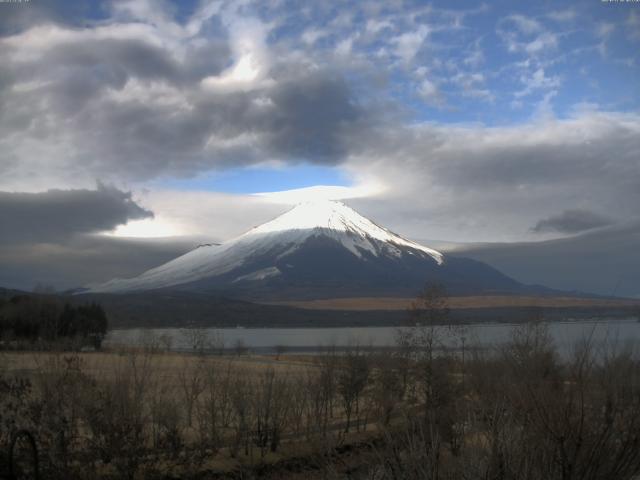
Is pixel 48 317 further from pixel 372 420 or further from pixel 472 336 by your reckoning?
pixel 472 336

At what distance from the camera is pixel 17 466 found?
12.0 meters

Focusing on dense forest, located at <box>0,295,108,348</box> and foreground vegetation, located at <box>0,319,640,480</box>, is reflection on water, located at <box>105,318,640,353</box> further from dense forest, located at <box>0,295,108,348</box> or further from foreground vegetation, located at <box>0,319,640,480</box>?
dense forest, located at <box>0,295,108,348</box>

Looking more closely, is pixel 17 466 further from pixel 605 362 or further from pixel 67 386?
pixel 605 362

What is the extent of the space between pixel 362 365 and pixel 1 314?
131 ft

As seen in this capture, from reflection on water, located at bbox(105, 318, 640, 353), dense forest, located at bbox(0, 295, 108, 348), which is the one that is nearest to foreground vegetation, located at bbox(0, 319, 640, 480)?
reflection on water, located at bbox(105, 318, 640, 353)

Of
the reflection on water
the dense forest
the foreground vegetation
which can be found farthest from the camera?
the dense forest

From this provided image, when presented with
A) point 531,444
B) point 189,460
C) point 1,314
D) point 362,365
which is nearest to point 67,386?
point 189,460

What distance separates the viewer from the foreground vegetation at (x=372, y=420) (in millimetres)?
7859

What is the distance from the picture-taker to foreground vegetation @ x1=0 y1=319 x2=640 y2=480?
786cm

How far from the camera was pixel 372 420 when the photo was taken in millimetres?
29078

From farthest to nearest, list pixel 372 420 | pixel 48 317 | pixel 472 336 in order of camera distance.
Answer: pixel 48 317
pixel 372 420
pixel 472 336

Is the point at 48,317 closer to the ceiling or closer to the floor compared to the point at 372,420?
closer to the ceiling

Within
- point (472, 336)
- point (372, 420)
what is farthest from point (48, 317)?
point (472, 336)

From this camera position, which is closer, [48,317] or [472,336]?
[472,336]
